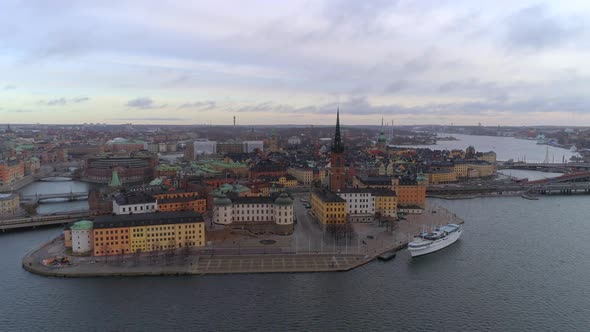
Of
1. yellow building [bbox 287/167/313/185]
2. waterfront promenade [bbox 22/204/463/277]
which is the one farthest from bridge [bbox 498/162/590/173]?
waterfront promenade [bbox 22/204/463/277]

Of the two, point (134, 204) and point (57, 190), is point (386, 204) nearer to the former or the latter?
point (134, 204)

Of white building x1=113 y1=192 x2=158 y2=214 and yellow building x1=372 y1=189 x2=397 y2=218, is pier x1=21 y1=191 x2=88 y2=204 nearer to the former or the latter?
white building x1=113 y1=192 x2=158 y2=214

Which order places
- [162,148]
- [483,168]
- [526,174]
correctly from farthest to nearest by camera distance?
[162,148]
[526,174]
[483,168]

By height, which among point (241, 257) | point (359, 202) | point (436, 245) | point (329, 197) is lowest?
point (241, 257)

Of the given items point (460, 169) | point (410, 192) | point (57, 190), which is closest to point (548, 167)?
point (460, 169)

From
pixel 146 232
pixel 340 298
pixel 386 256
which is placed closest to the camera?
pixel 340 298

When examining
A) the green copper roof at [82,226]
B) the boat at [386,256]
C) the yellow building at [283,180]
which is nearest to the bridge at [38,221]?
the green copper roof at [82,226]
